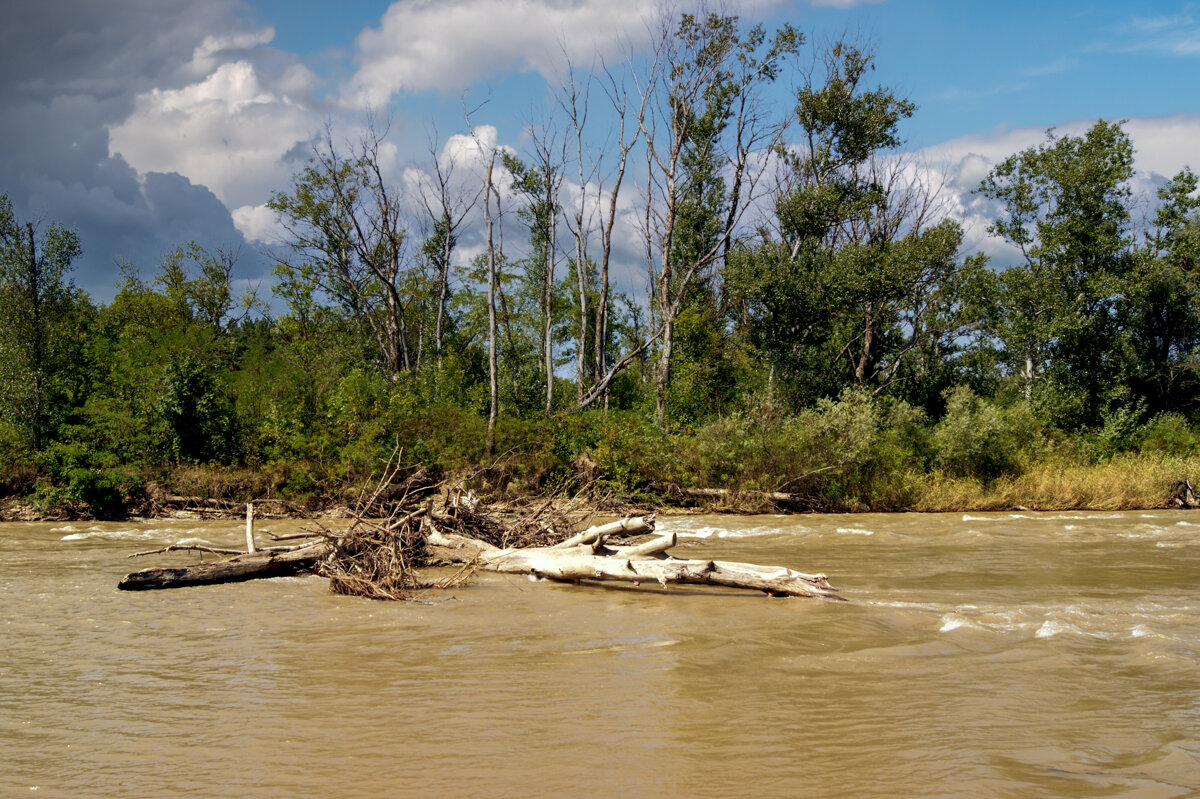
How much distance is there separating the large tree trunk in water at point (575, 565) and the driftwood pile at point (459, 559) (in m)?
0.01

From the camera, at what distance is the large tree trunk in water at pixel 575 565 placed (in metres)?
9.91

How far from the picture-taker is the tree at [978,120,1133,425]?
28172 mm

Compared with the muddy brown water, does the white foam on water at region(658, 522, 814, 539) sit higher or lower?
lower

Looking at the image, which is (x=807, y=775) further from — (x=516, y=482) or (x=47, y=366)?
(x=47, y=366)

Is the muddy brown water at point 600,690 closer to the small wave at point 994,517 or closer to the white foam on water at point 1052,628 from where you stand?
the white foam on water at point 1052,628

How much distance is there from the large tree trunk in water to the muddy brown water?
24cm

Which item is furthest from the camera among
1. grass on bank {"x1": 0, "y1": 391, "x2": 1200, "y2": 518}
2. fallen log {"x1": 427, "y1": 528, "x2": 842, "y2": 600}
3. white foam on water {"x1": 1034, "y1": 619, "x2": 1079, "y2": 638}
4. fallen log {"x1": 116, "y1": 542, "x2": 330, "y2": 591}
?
grass on bank {"x1": 0, "y1": 391, "x2": 1200, "y2": 518}

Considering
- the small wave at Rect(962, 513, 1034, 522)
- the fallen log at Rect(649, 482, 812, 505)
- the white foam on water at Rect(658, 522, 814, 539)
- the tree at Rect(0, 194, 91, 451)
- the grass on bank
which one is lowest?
the small wave at Rect(962, 513, 1034, 522)

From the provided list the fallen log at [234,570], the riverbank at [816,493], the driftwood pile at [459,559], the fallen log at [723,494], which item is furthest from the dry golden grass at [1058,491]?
the fallen log at [234,570]

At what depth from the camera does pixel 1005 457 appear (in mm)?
25266

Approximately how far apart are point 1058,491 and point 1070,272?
9505 mm

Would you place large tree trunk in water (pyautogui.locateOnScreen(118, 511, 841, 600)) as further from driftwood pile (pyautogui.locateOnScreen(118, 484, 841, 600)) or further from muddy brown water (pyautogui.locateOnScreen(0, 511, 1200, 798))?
muddy brown water (pyautogui.locateOnScreen(0, 511, 1200, 798))

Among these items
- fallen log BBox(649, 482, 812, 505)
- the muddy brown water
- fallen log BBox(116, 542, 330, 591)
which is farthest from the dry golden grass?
fallen log BBox(116, 542, 330, 591)

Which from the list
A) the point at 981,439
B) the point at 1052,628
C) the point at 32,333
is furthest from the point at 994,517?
the point at 32,333
